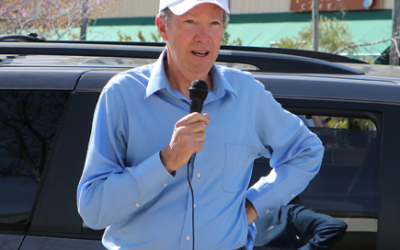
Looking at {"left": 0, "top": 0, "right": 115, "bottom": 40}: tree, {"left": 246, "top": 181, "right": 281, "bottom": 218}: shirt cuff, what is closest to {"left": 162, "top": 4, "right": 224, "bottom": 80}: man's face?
{"left": 246, "top": 181, "right": 281, "bottom": 218}: shirt cuff

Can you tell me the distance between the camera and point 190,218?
1599 millimetres

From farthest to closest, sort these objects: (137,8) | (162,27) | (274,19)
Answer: (137,8)
(274,19)
(162,27)

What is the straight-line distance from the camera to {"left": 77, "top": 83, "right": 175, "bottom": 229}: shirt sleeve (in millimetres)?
1472

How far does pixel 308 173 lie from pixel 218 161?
400 mm

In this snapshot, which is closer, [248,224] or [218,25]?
[218,25]

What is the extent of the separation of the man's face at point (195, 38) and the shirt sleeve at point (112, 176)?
269 mm

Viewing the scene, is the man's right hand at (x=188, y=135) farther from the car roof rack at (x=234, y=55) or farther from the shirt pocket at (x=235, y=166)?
the car roof rack at (x=234, y=55)

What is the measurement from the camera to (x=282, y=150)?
6.19 ft

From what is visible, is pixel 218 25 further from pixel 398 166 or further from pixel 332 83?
pixel 398 166

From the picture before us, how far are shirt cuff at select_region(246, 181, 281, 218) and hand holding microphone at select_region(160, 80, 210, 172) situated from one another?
48cm

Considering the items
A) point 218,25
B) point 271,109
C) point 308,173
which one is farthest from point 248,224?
point 218,25

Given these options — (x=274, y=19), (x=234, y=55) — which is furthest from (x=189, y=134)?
(x=274, y=19)

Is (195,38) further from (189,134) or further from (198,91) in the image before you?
(189,134)

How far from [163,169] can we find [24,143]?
88cm
